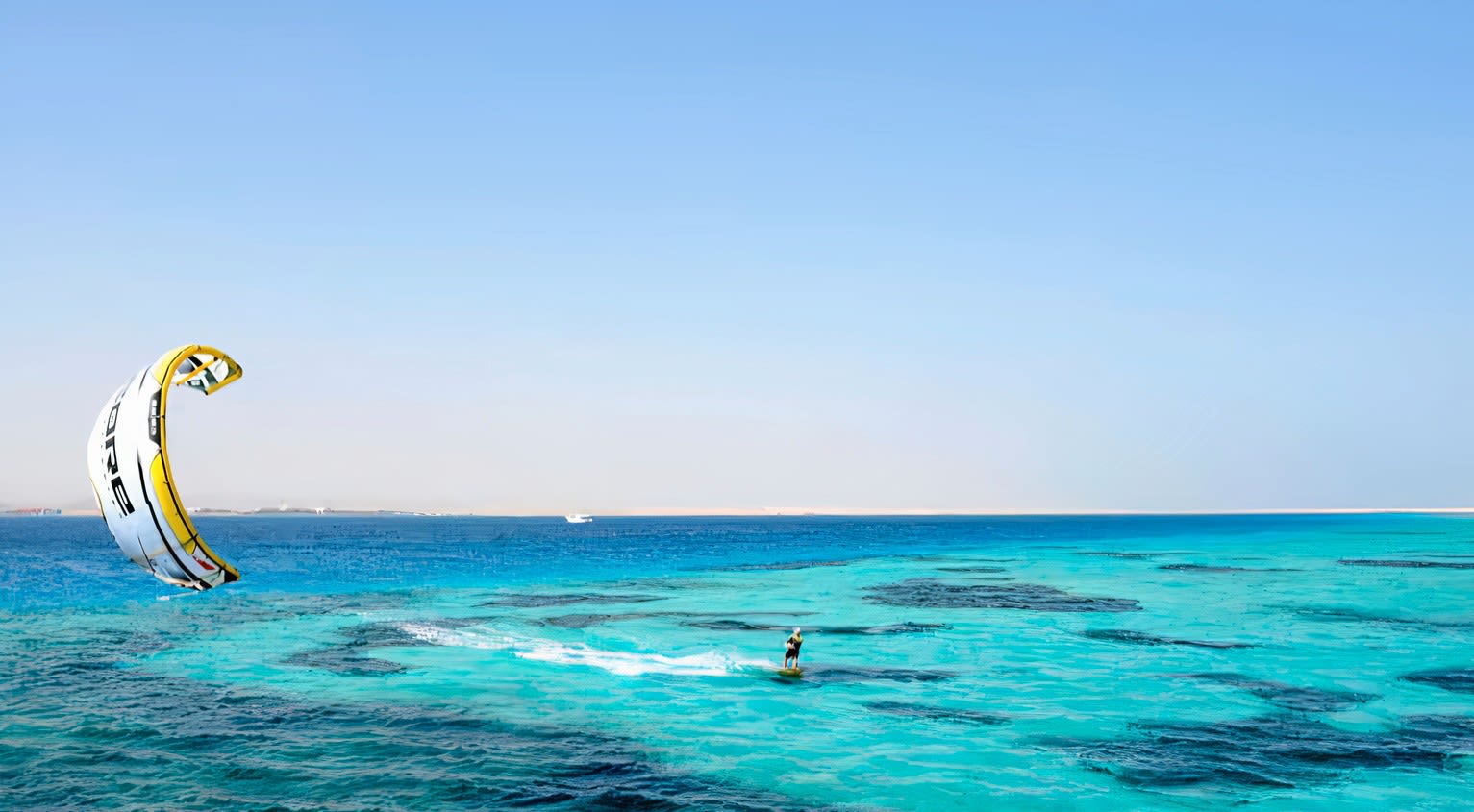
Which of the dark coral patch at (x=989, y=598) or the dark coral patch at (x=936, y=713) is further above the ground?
the dark coral patch at (x=936, y=713)

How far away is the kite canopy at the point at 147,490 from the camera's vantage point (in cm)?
1861

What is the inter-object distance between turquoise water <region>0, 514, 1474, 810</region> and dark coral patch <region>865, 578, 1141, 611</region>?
90 centimetres

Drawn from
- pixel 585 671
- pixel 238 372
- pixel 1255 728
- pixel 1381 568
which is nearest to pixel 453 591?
pixel 585 671

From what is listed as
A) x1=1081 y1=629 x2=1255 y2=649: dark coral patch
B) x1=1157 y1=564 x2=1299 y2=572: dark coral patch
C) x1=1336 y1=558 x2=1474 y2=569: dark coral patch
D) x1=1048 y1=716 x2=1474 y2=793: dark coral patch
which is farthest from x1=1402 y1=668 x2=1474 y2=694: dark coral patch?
x1=1336 y1=558 x2=1474 y2=569: dark coral patch

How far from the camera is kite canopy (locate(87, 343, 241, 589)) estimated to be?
1861 centimetres

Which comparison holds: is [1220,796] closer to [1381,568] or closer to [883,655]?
[883,655]

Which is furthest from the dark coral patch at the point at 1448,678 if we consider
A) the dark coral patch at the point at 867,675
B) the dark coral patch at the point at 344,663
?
the dark coral patch at the point at 344,663

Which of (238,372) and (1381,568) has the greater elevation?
(238,372)

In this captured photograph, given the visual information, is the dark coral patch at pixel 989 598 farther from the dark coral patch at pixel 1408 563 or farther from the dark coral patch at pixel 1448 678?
the dark coral patch at pixel 1408 563

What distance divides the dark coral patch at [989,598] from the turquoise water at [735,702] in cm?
90

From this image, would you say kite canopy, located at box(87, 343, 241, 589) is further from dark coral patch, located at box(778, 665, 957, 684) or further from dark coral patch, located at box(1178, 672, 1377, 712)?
dark coral patch, located at box(1178, 672, 1377, 712)

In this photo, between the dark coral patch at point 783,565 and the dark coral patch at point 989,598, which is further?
the dark coral patch at point 783,565

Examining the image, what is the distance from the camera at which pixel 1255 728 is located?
2602 centimetres

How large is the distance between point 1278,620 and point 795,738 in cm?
3346
